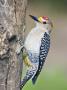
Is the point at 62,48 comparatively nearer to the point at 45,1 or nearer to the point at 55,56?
the point at 55,56

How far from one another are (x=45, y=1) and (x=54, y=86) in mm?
6859

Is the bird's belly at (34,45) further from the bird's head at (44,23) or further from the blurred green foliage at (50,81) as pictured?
the blurred green foliage at (50,81)

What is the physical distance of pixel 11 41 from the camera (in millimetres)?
6875

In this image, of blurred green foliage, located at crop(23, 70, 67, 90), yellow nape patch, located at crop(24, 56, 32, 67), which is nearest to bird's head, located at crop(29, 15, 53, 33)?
yellow nape patch, located at crop(24, 56, 32, 67)

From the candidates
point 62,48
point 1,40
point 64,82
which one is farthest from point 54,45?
point 1,40

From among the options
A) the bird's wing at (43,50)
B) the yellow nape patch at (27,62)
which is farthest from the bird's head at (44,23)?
the yellow nape patch at (27,62)

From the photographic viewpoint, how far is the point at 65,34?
632 inches

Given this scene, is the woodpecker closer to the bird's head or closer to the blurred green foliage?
the bird's head

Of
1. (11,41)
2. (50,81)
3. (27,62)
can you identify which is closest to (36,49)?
(27,62)

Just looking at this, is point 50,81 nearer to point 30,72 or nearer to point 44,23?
point 44,23

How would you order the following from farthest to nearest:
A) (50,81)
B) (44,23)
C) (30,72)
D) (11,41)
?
(50,81), (44,23), (30,72), (11,41)

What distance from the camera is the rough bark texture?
677cm

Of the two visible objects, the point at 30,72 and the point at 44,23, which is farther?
the point at 44,23

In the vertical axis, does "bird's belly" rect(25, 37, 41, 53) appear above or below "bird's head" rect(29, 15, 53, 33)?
below
